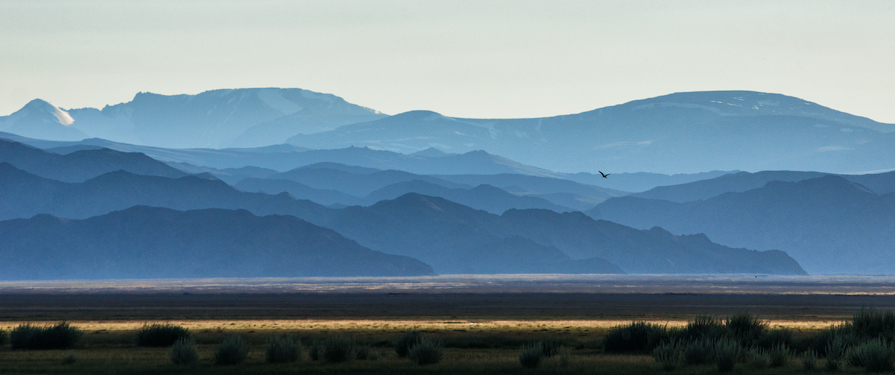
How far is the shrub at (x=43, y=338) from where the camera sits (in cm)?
4134

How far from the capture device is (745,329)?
40000 mm

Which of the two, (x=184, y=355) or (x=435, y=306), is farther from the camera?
(x=435, y=306)

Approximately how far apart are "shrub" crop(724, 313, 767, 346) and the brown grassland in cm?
394

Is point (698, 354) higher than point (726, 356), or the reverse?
point (726, 356)

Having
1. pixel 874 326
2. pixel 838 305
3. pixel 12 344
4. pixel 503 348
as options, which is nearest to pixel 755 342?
pixel 874 326

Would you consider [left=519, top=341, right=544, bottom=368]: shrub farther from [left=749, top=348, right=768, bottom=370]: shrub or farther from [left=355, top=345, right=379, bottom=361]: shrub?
[left=749, top=348, right=768, bottom=370]: shrub

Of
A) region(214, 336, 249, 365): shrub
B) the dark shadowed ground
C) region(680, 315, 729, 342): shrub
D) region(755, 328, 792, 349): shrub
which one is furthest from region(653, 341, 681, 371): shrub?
the dark shadowed ground

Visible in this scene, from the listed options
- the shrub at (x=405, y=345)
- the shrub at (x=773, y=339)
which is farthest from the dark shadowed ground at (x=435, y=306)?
the shrub at (x=405, y=345)

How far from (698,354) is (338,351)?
11.8 m

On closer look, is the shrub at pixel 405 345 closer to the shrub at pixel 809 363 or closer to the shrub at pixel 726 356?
the shrub at pixel 726 356

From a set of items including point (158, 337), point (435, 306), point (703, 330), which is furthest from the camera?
point (435, 306)

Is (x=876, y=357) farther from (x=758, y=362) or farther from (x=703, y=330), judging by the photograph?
(x=703, y=330)

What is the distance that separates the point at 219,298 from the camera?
109 meters

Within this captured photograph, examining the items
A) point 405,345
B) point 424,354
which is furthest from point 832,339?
point 405,345
